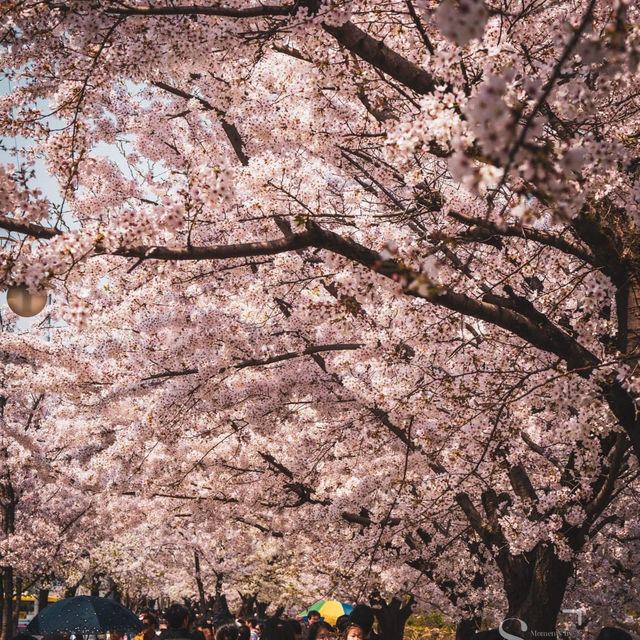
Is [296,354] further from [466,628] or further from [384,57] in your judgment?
[466,628]

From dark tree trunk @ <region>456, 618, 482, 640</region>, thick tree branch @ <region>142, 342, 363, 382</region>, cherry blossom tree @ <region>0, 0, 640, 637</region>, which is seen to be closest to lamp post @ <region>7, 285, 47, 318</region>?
cherry blossom tree @ <region>0, 0, 640, 637</region>

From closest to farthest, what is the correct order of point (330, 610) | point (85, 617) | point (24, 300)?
point (24, 300)
point (85, 617)
point (330, 610)

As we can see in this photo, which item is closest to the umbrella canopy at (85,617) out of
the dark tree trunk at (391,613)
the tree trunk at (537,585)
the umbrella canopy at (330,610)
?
the umbrella canopy at (330,610)

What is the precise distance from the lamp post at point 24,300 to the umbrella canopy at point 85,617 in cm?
528

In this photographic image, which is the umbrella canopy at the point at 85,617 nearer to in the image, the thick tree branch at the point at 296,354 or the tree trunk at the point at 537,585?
the thick tree branch at the point at 296,354

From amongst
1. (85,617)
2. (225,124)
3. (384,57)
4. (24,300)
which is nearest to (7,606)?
(85,617)

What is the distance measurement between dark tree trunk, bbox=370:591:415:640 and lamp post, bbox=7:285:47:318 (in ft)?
44.3

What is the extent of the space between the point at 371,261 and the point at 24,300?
8.05 feet

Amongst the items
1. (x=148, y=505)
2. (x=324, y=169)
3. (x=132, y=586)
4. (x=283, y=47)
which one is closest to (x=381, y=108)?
(x=283, y=47)

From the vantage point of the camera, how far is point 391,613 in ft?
58.1

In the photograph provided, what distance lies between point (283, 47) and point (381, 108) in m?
1.29

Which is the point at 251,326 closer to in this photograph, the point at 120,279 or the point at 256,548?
the point at 120,279

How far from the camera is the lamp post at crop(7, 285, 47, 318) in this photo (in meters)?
4.75

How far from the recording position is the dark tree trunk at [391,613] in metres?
16.8
